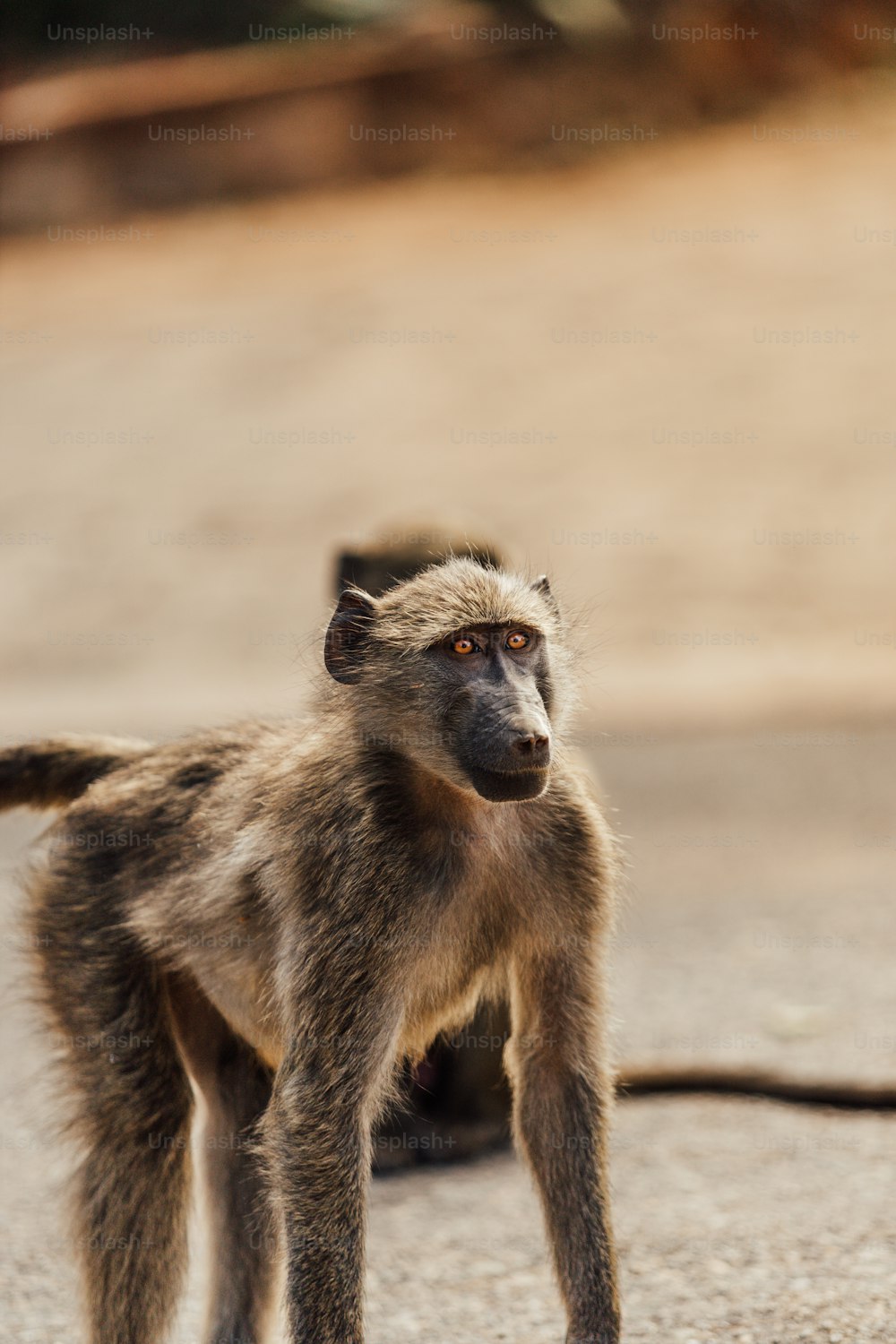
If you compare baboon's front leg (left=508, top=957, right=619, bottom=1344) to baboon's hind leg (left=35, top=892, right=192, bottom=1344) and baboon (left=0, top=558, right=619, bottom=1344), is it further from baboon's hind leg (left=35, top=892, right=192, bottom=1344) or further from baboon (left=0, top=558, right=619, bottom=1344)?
baboon's hind leg (left=35, top=892, right=192, bottom=1344)

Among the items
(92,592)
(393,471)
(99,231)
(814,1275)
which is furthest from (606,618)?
(99,231)

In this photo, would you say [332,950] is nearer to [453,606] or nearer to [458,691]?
[458,691]

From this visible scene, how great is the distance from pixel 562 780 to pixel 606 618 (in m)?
12.2

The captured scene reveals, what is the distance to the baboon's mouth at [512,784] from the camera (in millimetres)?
3449

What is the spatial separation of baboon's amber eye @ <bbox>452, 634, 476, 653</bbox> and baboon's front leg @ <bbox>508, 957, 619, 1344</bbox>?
754mm

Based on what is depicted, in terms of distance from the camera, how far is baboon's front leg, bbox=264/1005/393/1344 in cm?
345

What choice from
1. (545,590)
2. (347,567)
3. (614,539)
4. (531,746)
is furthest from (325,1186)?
(614,539)

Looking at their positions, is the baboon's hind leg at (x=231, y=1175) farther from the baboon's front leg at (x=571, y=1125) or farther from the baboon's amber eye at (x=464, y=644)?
the baboon's amber eye at (x=464, y=644)

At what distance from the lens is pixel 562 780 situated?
391 centimetres

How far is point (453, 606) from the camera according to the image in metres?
3.71

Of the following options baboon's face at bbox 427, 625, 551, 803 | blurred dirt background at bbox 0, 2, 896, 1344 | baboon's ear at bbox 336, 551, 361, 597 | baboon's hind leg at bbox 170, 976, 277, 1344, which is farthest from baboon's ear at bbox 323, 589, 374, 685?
baboon's ear at bbox 336, 551, 361, 597

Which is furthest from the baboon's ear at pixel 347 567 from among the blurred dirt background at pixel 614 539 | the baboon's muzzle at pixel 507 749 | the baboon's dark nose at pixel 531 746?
the baboon's dark nose at pixel 531 746

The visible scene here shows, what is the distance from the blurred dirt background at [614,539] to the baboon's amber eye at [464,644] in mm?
659

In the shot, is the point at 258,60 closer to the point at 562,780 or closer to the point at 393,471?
the point at 393,471
